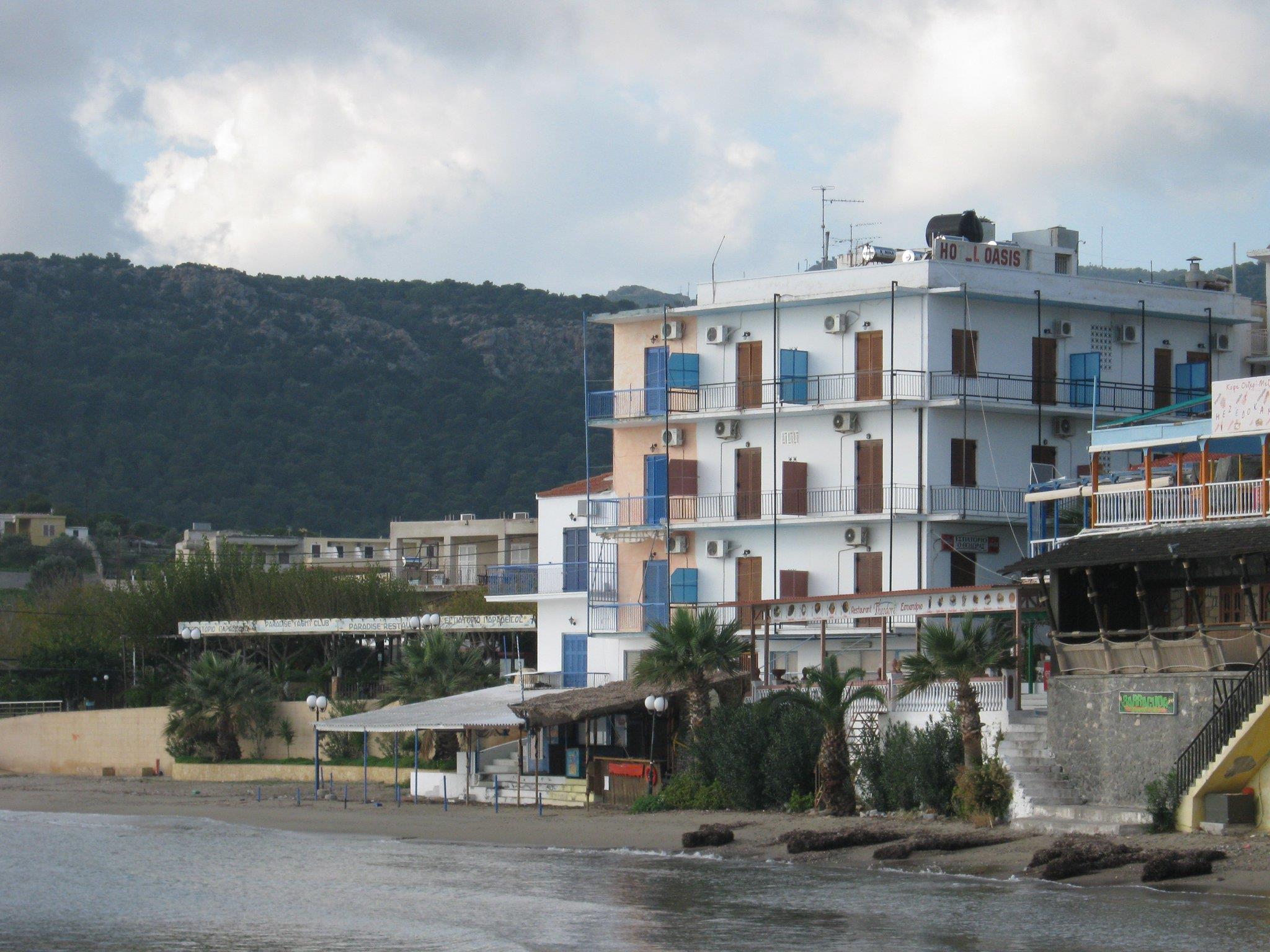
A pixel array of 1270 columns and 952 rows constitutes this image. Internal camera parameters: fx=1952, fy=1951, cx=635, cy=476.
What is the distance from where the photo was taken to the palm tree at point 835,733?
3878 cm

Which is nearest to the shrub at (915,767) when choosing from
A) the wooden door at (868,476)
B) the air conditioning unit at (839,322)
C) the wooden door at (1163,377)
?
the wooden door at (868,476)

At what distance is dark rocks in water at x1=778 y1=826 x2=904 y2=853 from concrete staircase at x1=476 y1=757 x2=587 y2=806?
10684 mm

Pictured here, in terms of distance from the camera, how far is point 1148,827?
Result: 110 ft

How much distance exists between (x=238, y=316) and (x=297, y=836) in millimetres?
104087

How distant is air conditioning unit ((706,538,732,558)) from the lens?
5256cm

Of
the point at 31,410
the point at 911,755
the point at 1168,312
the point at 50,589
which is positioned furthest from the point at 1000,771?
the point at 31,410

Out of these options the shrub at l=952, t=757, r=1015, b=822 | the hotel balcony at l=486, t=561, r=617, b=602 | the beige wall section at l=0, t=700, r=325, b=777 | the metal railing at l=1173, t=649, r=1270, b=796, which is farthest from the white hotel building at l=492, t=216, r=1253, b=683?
the metal railing at l=1173, t=649, r=1270, b=796

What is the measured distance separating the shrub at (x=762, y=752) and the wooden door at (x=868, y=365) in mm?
11420

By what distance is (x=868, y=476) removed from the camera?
50.3 m

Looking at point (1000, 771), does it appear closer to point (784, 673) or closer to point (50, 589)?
point (784, 673)

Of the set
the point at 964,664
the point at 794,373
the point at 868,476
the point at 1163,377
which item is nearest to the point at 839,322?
the point at 794,373

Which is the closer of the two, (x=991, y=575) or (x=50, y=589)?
(x=991, y=575)

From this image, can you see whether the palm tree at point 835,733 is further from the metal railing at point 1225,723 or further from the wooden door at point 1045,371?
the wooden door at point 1045,371

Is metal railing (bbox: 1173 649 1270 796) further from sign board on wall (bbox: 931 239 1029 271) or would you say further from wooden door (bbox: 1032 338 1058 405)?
sign board on wall (bbox: 931 239 1029 271)
